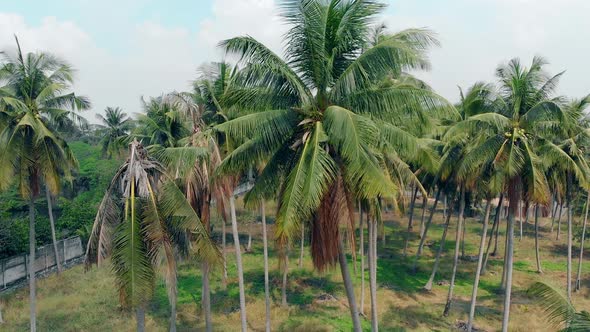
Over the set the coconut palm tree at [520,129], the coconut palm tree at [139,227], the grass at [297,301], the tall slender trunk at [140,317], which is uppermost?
the coconut palm tree at [520,129]

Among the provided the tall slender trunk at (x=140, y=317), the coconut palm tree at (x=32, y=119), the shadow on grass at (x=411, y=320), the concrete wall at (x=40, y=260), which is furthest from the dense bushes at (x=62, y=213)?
the shadow on grass at (x=411, y=320)

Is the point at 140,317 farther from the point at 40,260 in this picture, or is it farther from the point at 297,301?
the point at 40,260

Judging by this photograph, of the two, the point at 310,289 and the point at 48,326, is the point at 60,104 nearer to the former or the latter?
the point at 48,326

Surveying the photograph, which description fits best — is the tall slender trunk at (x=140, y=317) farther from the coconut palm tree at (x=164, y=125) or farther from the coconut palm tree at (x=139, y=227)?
the coconut palm tree at (x=164, y=125)

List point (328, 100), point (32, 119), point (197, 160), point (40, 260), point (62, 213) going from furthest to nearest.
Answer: point (62, 213) < point (40, 260) < point (32, 119) < point (197, 160) < point (328, 100)

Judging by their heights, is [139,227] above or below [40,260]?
above

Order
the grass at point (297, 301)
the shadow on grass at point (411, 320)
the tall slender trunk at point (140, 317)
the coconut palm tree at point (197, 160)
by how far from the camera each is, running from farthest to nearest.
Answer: the shadow on grass at point (411, 320) < the grass at point (297, 301) < the coconut palm tree at point (197, 160) < the tall slender trunk at point (140, 317)

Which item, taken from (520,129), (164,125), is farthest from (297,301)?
(520,129)
